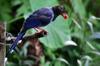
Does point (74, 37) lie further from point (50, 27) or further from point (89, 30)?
point (50, 27)

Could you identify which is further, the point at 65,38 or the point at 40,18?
the point at 65,38

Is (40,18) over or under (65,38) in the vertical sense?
under

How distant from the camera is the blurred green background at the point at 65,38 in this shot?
9.42 ft

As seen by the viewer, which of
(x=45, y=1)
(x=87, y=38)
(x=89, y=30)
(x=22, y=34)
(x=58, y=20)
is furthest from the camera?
(x=89, y=30)

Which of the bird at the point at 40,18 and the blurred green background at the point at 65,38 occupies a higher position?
the blurred green background at the point at 65,38

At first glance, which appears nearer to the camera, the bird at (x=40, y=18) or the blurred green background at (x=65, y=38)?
the bird at (x=40, y=18)

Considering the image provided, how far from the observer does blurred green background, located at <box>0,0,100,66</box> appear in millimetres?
2871

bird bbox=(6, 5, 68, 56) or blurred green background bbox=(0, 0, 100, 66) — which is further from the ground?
blurred green background bbox=(0, 0, 100, 66)

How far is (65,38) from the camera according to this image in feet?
9.68

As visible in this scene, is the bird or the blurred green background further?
the blurred green background

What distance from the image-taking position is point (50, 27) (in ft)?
9.23

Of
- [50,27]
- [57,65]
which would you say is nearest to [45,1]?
[50,27]

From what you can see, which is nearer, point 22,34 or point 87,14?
point 22,34

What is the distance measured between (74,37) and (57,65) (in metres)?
0.49
